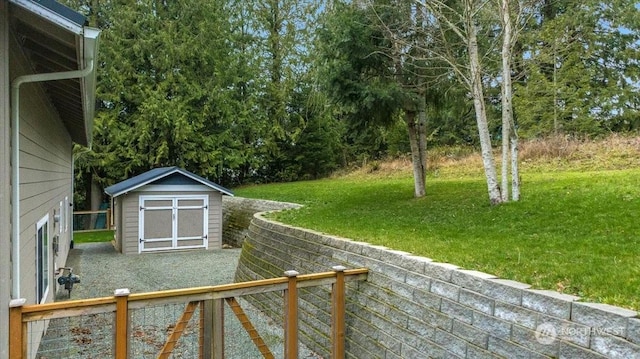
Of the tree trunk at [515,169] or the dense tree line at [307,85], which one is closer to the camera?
the tree trunk at [515,169]

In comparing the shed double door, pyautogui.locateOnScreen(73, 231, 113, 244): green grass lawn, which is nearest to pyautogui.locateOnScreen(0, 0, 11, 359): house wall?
the shed double door

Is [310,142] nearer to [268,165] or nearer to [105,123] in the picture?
[268,165]

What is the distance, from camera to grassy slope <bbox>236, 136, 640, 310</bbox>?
127 inches

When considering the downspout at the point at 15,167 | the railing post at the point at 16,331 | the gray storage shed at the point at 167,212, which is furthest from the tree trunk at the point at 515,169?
the gray storage shed at the point at 167,212

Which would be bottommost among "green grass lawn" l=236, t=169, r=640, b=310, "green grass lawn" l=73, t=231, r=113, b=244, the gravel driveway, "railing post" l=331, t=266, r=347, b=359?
"green grass lawn" l=73, t=231, r=113, b=244

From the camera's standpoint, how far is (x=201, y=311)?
3.86m

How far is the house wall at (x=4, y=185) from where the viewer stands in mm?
2783

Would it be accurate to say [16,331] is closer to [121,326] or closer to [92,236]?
[121,326]

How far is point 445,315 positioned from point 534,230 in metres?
2.42

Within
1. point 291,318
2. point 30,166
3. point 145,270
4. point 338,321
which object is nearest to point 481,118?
point 338,321

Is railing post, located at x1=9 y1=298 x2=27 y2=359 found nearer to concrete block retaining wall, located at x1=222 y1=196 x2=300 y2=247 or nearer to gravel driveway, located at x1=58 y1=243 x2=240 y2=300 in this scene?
gravel driveway, located at x1=58 y1=243 x2=240 y2=300

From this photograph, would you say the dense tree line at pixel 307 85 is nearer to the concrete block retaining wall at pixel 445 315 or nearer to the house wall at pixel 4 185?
the concrete block retaining wall at pixel 445 315

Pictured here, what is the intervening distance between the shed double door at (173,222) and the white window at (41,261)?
23.7 ft

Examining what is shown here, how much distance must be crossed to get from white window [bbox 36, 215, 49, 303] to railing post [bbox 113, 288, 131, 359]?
82.9 inches
